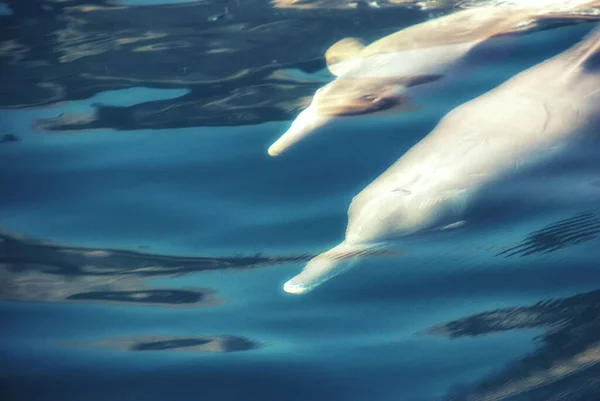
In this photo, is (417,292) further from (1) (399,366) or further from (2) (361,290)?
(1) (399,366)

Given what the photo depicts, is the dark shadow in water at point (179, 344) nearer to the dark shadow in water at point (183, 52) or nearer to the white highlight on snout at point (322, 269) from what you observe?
the white highlight on snout at point (322, 269)

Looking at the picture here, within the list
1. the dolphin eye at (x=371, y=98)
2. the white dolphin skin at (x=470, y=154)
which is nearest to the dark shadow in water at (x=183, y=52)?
the dolphin eye at (x=371, y=98)

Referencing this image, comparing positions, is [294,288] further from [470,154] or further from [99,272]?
[470,154]

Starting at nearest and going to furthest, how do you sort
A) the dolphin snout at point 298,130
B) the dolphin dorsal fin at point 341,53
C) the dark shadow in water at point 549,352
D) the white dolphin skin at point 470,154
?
the dark shadow in water at point 549,352 < the white dolphin skin at point 470,154 < the dolphin snout at point 298,130 < the dolphin dorsal fin at point 341,53

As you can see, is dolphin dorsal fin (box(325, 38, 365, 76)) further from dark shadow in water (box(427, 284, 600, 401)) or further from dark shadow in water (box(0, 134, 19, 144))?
dark shadow in water (box(427, 284, 600, 401))

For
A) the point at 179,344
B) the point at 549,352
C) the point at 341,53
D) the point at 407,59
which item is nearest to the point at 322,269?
the point at 179,344

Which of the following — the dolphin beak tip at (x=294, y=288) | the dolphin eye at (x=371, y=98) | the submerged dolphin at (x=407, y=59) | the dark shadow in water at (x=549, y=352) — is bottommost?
the dark shadow in water at (x=549, y=352)

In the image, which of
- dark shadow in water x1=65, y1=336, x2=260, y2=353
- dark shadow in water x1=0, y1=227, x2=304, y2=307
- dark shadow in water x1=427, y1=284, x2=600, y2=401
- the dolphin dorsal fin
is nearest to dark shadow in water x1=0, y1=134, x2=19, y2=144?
dark shadow in water x1=0, y1=227, x2=304, y2=307

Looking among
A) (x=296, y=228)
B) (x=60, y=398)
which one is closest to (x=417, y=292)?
(x=296, y=228)
